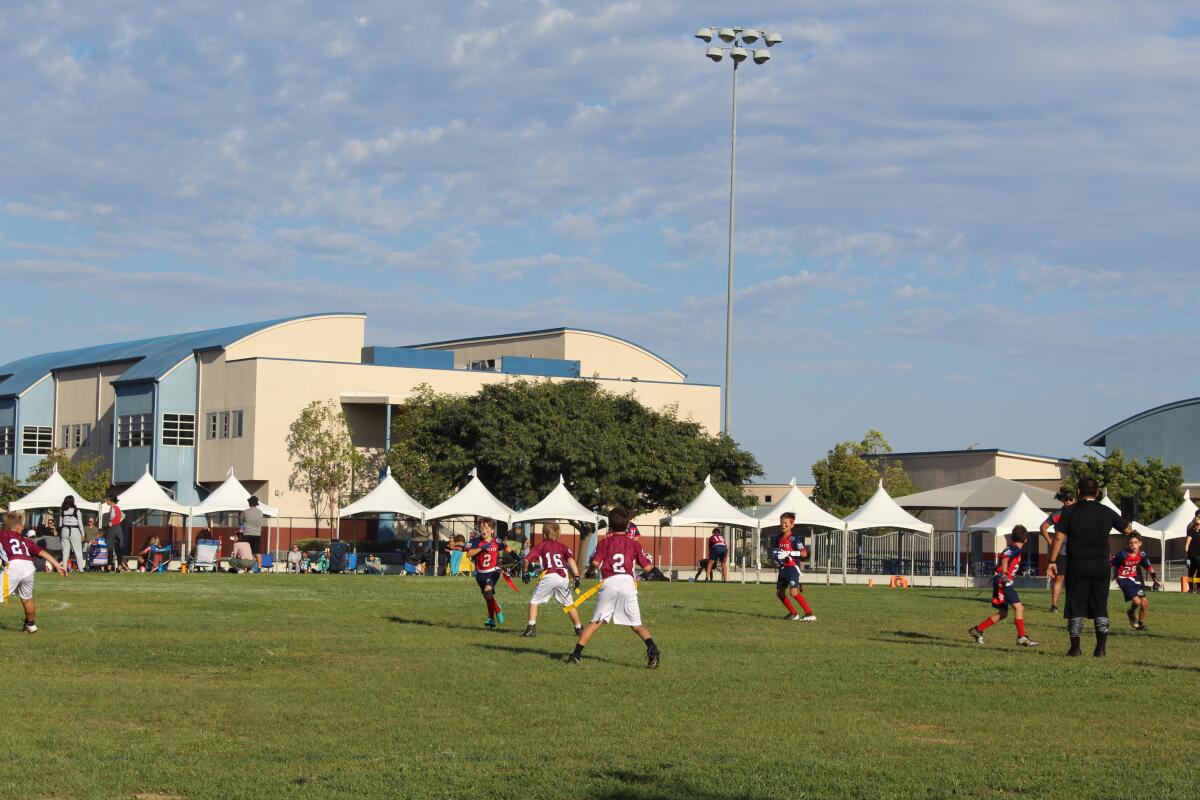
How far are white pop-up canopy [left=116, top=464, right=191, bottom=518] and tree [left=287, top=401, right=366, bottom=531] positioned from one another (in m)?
16.5

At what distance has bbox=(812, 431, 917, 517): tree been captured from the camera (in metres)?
78.2

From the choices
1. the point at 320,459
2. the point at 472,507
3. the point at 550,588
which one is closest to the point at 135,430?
the point at 320,459

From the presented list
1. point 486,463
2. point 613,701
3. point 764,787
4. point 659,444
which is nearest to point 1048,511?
point 659,444

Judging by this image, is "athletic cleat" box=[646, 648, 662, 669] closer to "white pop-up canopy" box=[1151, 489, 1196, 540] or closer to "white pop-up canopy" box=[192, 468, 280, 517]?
"white pop-up canopy" box=[192, 468, 280, 517]

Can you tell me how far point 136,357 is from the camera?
2899 inches

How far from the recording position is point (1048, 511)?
5262 cm

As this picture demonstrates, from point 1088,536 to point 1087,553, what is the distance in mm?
189

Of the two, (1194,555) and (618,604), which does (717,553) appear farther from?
(618,604)

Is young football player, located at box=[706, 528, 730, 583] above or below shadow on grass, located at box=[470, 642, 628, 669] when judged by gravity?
above

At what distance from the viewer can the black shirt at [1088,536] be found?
55.4 ft

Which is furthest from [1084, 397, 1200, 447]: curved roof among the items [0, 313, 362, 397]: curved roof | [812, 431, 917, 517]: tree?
[0, 313, 362, 397]: curved roof

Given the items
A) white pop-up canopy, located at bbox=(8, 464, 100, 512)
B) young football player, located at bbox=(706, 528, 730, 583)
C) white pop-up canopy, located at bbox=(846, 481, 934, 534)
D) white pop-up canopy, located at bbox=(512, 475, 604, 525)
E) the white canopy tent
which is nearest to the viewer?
young football player, located at bbox=(706, 528, 730, 583)

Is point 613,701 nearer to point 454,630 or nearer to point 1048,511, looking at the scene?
point 454,630

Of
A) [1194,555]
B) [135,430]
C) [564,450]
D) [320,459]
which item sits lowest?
[1194,555]
